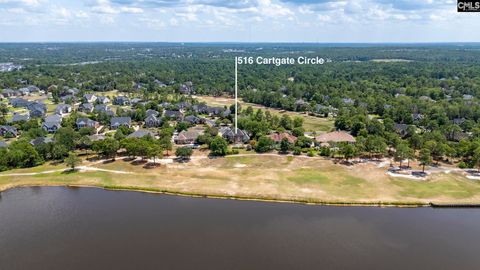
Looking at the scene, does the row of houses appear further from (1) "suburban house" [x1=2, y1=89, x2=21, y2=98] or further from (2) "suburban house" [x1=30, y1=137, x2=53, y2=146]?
(2) "suburban house" [x1=30, y1=137, x2=53, y2=146]

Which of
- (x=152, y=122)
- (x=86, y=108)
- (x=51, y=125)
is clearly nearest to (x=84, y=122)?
(x=51, y=125)

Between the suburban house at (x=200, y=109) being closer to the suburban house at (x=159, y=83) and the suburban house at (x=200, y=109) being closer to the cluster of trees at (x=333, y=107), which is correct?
the cluster of trees at (x=333, y=107)

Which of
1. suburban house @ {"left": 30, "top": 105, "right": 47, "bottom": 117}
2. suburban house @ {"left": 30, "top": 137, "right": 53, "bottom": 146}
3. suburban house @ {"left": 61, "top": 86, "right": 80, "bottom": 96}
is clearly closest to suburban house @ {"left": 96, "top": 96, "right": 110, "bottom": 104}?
suburban house @ {"left": 61, "top": 86, "right": 80, "bottom": 96}

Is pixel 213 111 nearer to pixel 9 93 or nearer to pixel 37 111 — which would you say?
pixel 37 111

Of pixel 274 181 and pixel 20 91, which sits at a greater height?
pixel 20 91

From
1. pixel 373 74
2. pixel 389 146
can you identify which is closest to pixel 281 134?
pixel 389 146

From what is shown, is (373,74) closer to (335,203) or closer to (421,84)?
(421,84)

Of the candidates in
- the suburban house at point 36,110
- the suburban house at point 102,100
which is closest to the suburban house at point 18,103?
the suburban house at point 36,110
